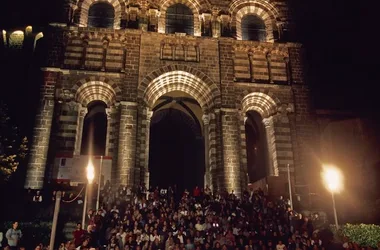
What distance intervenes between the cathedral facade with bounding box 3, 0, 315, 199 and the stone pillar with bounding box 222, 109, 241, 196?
0.20ft

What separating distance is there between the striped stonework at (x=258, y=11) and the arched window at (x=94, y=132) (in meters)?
13.2

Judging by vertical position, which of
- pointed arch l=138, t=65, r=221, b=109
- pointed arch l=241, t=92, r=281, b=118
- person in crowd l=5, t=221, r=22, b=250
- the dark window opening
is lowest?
person in crowd l=5, t=221, r=22, b=250

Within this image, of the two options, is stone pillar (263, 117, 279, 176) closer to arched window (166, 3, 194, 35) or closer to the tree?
arched window (166, 3, 194, 35)

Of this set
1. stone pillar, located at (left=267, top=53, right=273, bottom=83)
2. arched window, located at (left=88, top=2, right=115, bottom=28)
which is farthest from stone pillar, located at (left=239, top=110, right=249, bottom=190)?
arched window, located at (left=88, top=2, right=115, bottom=28)

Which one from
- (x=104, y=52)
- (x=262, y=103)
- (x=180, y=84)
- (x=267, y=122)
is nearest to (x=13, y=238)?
(x=104, y=52)

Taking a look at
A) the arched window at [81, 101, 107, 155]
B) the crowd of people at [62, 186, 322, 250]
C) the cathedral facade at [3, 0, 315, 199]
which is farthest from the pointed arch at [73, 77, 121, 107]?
the crowd of people at [62, 186, 322, 250]

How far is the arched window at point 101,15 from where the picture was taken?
2328 centimetres

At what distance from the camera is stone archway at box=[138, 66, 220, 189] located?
832 inches

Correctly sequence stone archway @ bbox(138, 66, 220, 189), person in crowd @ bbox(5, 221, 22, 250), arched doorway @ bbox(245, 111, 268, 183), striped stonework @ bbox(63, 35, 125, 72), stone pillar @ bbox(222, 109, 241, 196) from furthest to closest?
arched doorway @ bbox(245, 111, 268, 183), striped stonework @ bbox(63, 35, 125, 72), stone archway @ bbox(138, 66, 220, 189), stone pillar @ bbox(222, 109, 241, 196), person in crowd @ bbox(5, 221, 22, 250)

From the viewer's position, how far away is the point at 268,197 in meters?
19.1

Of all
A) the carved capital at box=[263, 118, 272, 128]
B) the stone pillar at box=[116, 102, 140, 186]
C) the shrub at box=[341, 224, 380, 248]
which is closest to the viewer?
the shrub at box=[341, 224, 380, 248]

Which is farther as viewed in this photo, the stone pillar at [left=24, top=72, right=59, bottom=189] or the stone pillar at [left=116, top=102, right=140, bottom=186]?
the stone pillar at [left=116, top=102, right=140, bottom=186]

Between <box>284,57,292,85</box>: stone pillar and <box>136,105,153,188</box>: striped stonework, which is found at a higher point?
<box>284,57,292,85</box>: stone pillar

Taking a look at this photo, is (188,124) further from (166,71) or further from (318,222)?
(318,222)
